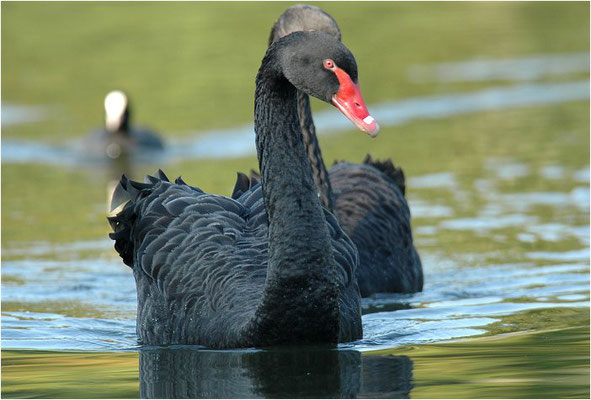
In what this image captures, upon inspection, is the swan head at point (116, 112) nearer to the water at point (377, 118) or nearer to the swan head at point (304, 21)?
Result: the water at point (377, 118)

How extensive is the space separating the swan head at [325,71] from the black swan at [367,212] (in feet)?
8.26

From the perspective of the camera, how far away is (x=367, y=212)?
31.7 ft

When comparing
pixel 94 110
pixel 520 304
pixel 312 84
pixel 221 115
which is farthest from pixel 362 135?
pixel 312 84

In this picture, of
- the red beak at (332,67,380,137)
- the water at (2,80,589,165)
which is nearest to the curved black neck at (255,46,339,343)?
Answer: the red beak at (332,67,380,137)

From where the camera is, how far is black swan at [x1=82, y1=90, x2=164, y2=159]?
17578 millimetres

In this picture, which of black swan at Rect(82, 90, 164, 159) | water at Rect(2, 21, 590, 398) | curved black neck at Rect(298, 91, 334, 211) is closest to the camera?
water at Rect(2, 21, 590, 398)

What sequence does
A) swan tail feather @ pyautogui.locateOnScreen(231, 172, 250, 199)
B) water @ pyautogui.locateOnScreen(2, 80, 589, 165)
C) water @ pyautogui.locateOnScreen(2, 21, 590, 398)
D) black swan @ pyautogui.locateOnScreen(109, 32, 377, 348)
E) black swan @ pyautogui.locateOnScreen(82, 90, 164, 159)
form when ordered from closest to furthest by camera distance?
water @ pyautogui.locateOnScreen(2, 21, 590, 398) < black swan @ pyautogui.locateOnScreen(109, 32, 377, 348) < swan tail feather @ pyautogui.locateOnScreen(231, 172, 250, 199) < water @ pyautogui.locateOnScreen(2, 80, 589, 165) < black swan @ pyautogui.locateOnScreen(82, 90, 164, 159)

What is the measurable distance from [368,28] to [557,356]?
56.4 feet

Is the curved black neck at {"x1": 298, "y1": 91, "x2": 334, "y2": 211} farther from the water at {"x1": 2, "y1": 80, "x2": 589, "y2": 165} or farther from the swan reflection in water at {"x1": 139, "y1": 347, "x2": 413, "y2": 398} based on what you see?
the water at {"x1": 2, "y1": 80, "x2": 589, "y2": 165}

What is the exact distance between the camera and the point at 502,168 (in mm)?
13961

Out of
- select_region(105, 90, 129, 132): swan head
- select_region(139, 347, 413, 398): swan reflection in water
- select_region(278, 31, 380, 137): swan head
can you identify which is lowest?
select_region(139, 347, 413, 398): swan reflection in water

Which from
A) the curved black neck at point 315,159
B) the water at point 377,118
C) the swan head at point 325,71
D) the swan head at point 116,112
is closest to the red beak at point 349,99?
the swan head at point 325,71

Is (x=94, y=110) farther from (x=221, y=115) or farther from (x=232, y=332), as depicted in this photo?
(x=232, y=332)

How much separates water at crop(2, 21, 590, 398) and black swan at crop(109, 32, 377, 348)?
6.4 inches
